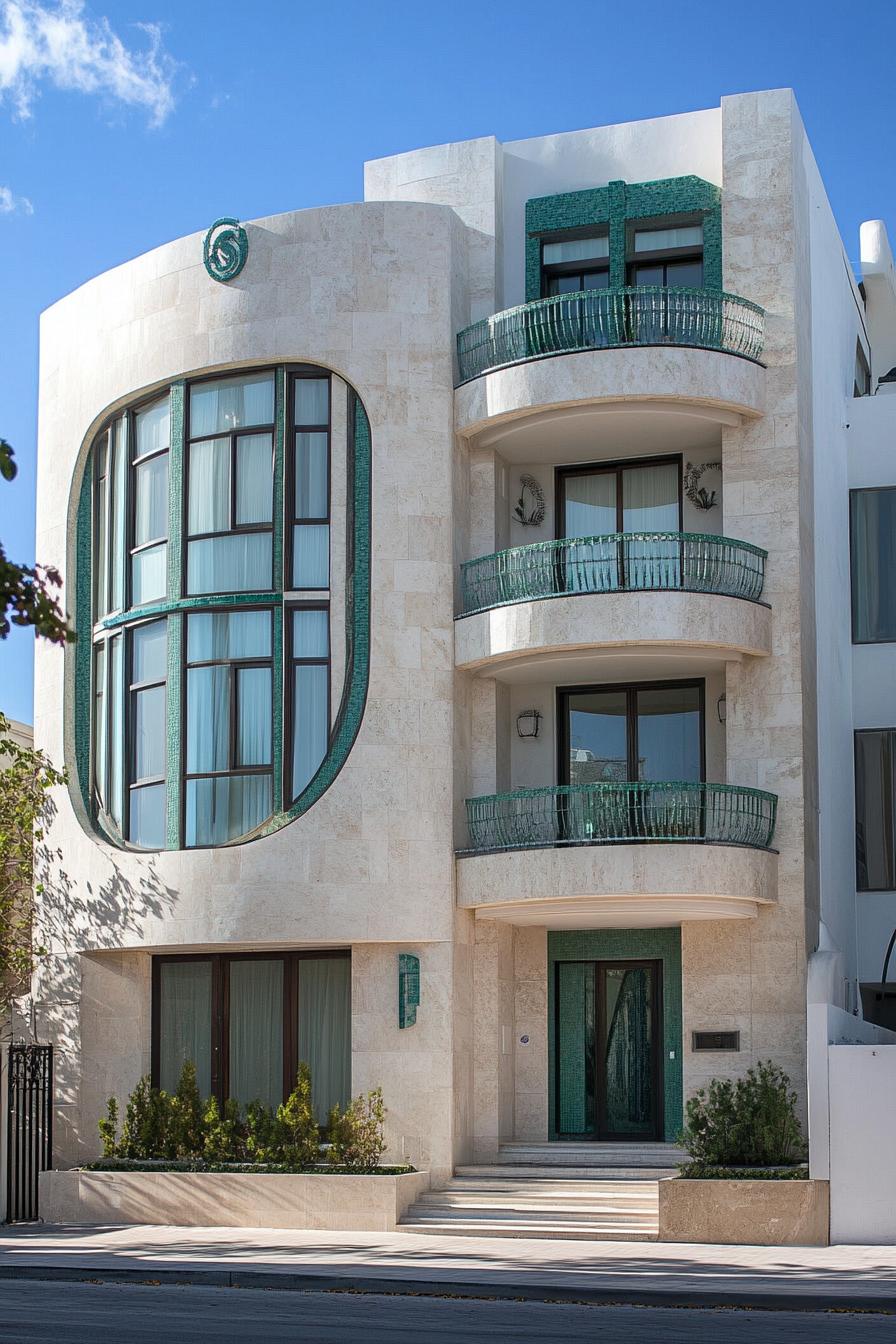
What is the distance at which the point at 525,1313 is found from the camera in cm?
1580

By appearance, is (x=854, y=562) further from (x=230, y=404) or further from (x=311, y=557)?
(x=230, y=404)

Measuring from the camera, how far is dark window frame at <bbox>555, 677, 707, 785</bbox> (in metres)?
25.4

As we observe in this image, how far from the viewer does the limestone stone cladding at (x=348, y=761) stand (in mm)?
23875

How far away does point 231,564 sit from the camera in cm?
2530

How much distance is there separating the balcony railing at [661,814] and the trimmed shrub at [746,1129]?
10.1 feet

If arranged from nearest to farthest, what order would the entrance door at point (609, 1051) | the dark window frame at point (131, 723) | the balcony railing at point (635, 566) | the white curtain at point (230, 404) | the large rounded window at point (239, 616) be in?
the balcony railing at point (635, 566) < the large rounded window at point (239, 616) < the entrance door at point (609, 1051) < the white curtain at point (230, 404) < the dark window frame at point (131, 723)

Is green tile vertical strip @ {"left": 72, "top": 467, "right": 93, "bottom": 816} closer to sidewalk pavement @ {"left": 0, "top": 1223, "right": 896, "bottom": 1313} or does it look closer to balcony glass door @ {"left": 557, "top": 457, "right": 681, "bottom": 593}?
balcony glass door @ {"left": 557, "top": 457, "right": 681, "bottom": 593}

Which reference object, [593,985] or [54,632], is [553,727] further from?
[54,632]

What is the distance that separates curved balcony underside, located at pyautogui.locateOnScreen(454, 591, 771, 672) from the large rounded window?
2.11 m

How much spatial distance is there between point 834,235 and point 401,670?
10767 millimetres

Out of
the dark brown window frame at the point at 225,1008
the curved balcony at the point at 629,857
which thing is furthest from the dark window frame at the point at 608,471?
the dark brown window frame at the point at 225,1008

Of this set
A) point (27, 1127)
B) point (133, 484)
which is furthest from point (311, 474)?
point (27, 1127)

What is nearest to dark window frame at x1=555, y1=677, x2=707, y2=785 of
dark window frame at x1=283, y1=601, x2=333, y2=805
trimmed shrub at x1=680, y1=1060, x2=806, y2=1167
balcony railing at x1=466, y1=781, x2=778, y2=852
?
balcony railing at x1=466, y1=781, x2=778, y2=852

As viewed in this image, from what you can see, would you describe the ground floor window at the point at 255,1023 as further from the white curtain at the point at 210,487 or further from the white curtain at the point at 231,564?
the white curtain at the point at 210,487
